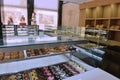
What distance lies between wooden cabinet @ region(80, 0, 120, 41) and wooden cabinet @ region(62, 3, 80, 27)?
87 centimetres

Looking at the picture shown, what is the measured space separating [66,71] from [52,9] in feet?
15.0

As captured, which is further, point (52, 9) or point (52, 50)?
point (52, 9)

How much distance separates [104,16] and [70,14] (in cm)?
193

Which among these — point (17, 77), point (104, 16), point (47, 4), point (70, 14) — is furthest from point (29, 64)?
point (70, 14)

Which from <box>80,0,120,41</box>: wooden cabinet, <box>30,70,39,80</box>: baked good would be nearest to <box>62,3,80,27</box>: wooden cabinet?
<box>80,0,120,41</box>: wooden cabinet

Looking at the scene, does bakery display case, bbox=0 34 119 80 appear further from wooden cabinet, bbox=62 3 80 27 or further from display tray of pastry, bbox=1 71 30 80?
wooden cabinet, bbox=62 3 80 27

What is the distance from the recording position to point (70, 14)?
5734 millimetres

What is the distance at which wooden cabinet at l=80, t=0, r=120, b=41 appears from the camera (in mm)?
3458

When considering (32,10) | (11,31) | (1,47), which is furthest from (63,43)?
(32,10)

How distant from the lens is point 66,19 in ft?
19.5

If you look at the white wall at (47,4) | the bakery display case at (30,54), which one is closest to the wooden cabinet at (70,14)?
the white wall at (47,4)

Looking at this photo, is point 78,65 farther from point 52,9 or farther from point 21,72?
point 52,9

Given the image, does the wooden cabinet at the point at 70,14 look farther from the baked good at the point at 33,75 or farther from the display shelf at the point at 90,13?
the baked good at the point at 33,75

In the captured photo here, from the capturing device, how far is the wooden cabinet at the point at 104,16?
3458 millimetres
